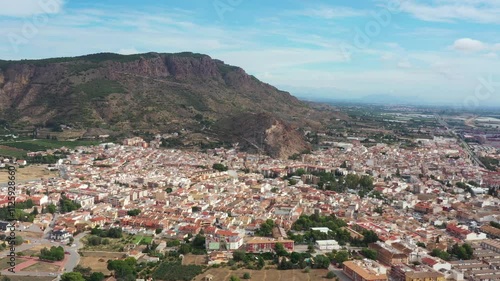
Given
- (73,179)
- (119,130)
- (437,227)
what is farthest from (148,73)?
(437,227)

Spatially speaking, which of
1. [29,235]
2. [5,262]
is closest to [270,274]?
[5,262]

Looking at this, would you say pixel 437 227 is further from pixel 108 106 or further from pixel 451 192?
pixel 108 106

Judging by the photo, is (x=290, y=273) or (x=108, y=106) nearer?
(x=290, y=273)

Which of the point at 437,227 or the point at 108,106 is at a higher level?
the point at 108,106

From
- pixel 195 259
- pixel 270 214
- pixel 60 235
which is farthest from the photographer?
pixel 270 214

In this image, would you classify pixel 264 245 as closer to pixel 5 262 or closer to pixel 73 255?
pixel 73 255

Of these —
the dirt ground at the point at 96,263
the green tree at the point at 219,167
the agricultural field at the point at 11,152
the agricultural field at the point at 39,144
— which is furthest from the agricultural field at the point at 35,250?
the agricultural field at the point at 39,144

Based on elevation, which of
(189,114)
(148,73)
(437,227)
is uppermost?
(148,73)

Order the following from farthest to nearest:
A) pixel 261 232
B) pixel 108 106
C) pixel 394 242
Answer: pixel 108 106 < pixel 261 232 < pixel 394 242

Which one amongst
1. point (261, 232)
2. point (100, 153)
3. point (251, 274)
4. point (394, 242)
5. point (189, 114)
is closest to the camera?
point (251, 274)
